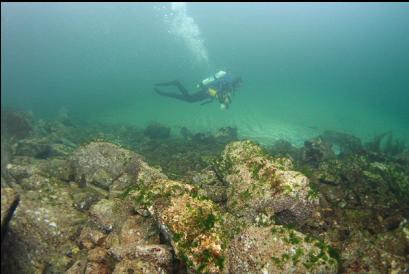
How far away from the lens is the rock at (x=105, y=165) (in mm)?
9180

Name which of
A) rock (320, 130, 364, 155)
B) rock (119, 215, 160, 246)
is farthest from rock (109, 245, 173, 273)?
rock (320, 130, 364, 155)

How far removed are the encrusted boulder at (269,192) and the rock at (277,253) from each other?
42.0 inches

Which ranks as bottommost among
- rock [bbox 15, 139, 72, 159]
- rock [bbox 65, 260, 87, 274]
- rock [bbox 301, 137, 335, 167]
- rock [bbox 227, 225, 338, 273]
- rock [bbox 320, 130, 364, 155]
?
rock [bbox 65, 260, 87, 274]

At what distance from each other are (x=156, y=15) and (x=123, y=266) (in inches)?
7111

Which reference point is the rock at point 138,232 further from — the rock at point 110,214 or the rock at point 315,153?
the rock at point 315,153

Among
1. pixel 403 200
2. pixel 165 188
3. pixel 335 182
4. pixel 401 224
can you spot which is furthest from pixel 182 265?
pixel 403 200

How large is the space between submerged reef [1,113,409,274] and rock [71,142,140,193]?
31 millimetres

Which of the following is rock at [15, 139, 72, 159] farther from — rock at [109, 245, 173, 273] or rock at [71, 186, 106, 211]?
rock at [109, 245, 173, 273]

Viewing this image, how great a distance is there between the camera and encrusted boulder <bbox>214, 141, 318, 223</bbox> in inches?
267

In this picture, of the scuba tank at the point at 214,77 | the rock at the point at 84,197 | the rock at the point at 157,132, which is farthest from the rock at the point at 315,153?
the rock at the point at 157,132

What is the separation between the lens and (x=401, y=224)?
6.90 meters

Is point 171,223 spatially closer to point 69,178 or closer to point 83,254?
point 83,254

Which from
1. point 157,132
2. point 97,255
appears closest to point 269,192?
point 97,255

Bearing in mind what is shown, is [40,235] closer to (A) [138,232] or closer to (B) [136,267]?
(A) [138,232]
